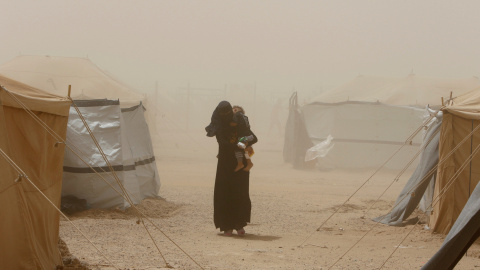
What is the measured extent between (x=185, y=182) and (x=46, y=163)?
11.7 metres

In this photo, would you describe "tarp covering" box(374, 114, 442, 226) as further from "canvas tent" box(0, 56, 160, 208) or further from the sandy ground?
"canvas tent" box(0, 56, 160, 208)

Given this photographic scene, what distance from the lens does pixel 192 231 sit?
9.85m

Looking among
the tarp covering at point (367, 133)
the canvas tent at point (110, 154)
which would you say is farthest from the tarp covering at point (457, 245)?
the tarp covering at point (367, 133)

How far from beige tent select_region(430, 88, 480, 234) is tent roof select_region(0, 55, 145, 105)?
16.1m

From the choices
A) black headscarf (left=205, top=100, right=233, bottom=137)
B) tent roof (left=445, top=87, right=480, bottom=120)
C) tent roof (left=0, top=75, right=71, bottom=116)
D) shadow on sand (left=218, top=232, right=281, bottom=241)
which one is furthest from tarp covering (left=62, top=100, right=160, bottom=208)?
tent roof (left=445, top=87, right=480, bottom=120)

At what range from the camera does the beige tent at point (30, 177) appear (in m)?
5.56

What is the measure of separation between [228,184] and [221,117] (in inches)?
33.6

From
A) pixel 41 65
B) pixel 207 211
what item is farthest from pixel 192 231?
pixel 41 65

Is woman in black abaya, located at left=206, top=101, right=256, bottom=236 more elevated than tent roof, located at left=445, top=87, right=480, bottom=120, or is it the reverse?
tent roof, located at left=445, top=87, right=480, bottom=120

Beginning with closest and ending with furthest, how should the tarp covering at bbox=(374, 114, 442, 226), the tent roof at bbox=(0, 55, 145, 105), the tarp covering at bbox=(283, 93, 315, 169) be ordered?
the tarp covering at bbox=(374, 114, 442, 226), the tarp covering at bbox=(283, 93, 315, 169), the tent roof at bbox=(0, 55, 145, 105)

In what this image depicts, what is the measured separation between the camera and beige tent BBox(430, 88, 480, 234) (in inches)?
373

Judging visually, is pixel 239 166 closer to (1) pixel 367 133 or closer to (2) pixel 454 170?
(2) pixel 454 170

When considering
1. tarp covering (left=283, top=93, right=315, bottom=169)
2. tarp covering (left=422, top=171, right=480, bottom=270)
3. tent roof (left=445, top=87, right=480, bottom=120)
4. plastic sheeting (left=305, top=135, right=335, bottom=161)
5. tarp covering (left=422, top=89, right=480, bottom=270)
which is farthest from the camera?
tarp covering (left=283, top=93, right=315, bottom=169)

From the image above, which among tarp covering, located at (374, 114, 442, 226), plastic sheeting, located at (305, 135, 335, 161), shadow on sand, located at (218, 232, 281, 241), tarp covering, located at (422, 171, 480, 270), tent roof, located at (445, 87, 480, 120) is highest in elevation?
tent roof, located at (445, 87, 480, 120)
